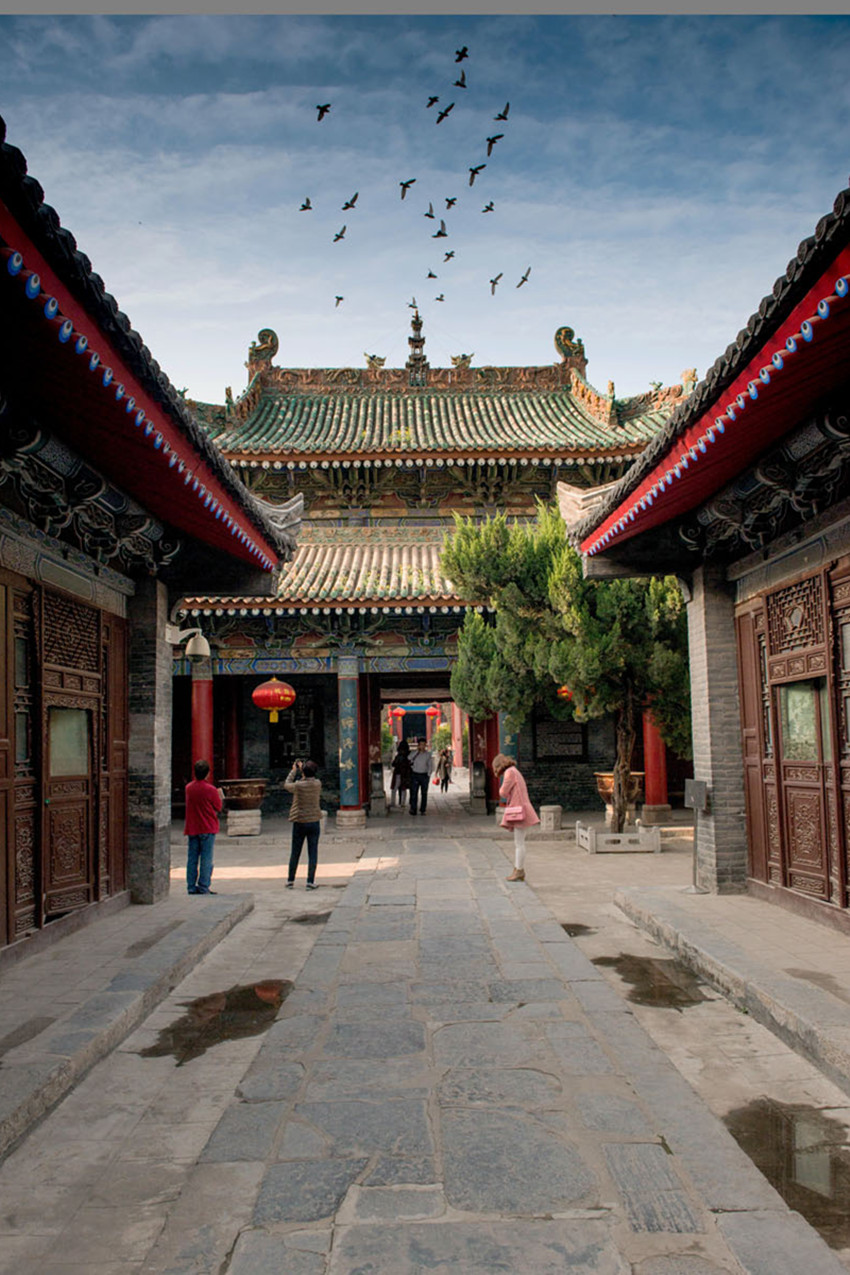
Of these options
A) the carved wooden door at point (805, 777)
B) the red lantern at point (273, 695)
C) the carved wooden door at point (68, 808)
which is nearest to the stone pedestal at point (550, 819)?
the red lantern at point (273, 695)

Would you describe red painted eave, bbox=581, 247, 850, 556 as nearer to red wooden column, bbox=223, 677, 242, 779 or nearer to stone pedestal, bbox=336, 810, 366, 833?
stone pedestal, bbox=336, 810, 366, 833

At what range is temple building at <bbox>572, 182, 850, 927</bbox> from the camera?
4.55 meters

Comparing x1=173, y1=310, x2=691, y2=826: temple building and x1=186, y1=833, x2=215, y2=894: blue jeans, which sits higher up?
x1=173, y1=310, x2=691, y2=826: temple building

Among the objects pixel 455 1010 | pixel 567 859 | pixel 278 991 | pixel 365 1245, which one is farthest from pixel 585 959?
pixel 567 859

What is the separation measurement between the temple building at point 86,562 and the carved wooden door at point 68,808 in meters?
0.02

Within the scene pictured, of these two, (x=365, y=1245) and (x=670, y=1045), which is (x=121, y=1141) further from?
(x=670, y=1045)

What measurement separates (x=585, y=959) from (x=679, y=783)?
12399 millimetres

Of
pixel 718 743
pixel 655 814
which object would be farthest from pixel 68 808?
pixel 655 814

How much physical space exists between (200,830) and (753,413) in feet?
21.6

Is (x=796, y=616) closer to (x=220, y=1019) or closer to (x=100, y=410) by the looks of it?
(x=220, y=1019)

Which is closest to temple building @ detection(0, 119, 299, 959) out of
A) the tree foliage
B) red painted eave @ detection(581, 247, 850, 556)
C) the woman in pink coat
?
red painted eave @ detection(581, 247, 850, 556)

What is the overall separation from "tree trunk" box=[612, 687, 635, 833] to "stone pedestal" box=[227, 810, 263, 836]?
5766mm

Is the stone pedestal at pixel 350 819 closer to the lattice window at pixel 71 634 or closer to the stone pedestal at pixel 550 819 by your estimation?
the stone pedestal at pixel 550 819

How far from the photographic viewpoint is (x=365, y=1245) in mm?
2902
